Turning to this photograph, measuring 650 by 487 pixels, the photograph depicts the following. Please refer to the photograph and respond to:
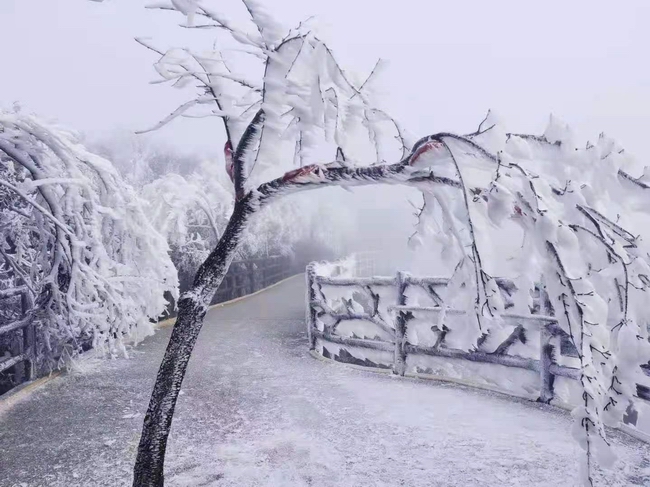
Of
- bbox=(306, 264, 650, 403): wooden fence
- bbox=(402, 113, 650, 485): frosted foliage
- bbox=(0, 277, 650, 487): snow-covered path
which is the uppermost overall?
bbox=(402, 113, 650, 485): frosted foliage

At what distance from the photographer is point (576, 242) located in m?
1.91

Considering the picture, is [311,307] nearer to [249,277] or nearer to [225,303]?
[225,303]

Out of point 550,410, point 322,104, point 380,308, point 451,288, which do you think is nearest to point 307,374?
point 380,308

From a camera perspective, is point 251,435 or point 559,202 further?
point 251,435

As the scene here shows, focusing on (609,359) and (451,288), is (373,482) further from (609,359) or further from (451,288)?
(609,359)

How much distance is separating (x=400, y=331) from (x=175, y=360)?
3568 millimetres

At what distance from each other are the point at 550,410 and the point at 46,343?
5936 mm

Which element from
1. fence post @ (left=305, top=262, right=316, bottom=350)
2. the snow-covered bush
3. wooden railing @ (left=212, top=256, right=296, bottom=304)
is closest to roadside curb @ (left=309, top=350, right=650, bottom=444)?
fence post @ (left=305, top=262, right=316, bottom=350)

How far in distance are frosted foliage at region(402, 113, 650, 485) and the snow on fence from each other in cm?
214

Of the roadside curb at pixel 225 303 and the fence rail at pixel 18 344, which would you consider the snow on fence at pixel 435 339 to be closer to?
the fence rail at pixel 18 344

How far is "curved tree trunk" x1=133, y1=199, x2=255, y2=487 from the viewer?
10.4 feet

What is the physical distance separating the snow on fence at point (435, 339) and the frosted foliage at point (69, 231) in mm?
2789

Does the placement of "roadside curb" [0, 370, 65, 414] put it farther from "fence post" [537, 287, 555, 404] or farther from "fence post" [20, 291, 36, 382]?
"fence post" [537, 287, 555, 404]

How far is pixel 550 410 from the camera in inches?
192
